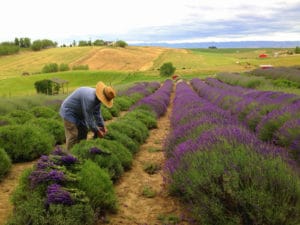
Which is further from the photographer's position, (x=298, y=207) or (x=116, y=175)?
Answer: (x=116, y=175)

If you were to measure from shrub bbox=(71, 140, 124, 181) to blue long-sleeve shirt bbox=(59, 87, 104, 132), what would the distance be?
1.46 ft

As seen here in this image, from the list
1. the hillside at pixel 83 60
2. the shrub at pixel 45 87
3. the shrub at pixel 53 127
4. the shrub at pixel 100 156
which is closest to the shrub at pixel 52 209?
the shrub at pixel 100 156

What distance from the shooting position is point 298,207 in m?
2.88

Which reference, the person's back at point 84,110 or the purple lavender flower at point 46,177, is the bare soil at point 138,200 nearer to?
the purple lavender flower at point 46,177

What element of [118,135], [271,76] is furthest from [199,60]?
[118,135]

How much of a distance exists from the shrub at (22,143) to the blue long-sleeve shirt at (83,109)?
1.36m

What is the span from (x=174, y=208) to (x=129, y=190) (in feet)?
3.53

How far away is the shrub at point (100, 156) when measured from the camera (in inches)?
208

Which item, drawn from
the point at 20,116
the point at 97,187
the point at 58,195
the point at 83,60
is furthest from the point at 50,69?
the point at 58,195

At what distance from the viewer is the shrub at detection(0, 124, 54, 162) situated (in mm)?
6879

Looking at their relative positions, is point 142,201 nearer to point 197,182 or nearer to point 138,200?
point 138,200

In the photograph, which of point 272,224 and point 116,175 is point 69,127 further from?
point 272,224

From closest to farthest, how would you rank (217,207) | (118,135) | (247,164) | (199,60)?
(217,207), (247,164), (118,135), (199,60)

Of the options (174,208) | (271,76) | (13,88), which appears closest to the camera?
(174,208)
